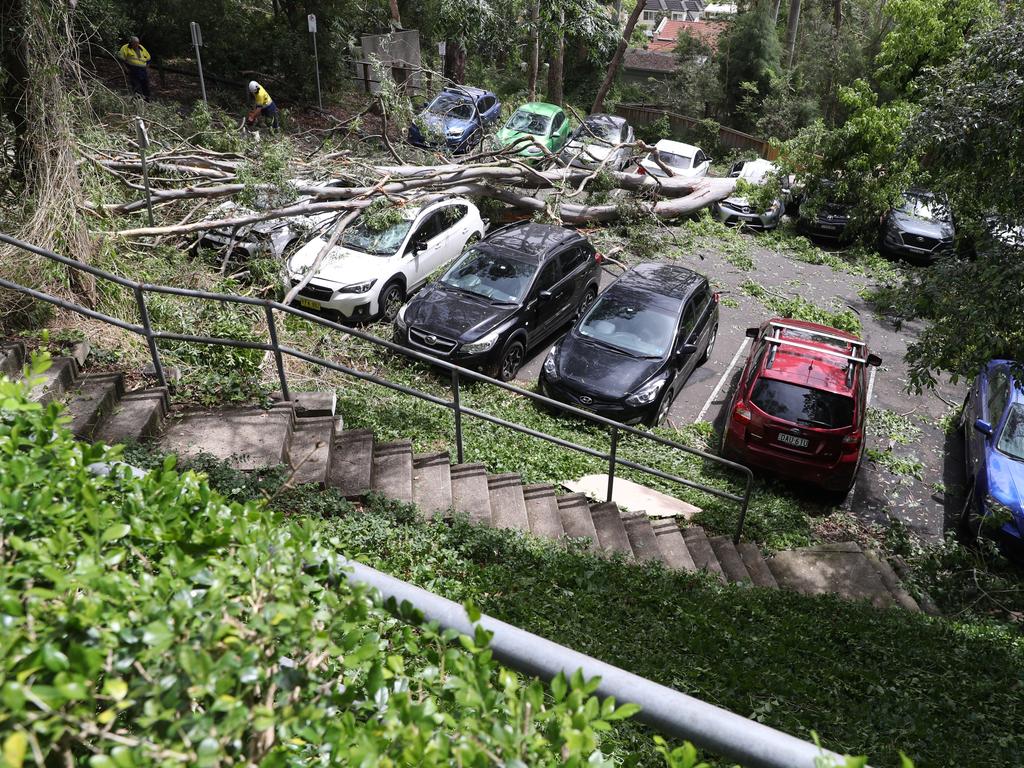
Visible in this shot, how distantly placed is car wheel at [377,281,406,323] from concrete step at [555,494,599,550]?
5978 millimetres

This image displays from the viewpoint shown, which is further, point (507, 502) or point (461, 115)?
point (461, 115)

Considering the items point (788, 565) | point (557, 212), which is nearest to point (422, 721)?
point (788, 565)

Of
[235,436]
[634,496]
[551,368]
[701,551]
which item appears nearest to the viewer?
[235,436]

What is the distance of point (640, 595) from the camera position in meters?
6.05

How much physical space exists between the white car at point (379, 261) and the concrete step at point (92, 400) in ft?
19.0

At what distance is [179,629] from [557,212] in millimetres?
14884

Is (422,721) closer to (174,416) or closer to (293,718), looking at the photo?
(293,718)

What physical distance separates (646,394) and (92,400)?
6.93 meters

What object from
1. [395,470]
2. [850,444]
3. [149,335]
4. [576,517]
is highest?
[149,335]

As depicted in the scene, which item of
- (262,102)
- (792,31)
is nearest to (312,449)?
(262,102)

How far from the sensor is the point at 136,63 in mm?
19891

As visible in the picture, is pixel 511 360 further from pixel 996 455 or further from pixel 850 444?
pixel 996 455

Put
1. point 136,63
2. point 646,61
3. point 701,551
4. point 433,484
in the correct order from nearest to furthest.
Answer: point 433,484, point 701,551, point 136,63, point 646,61

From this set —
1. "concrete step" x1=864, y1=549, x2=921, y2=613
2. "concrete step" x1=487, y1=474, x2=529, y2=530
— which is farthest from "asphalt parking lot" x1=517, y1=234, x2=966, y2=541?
"concrete step" x1=487, y1=474, x2=529, y2=530
